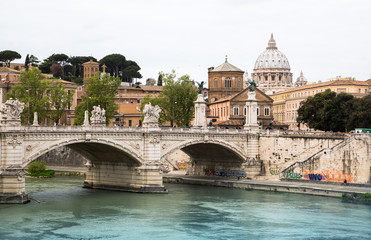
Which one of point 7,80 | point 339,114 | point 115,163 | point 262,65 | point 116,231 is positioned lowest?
point 116,231

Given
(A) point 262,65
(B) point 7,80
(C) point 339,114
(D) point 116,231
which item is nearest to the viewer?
(D) point 116,231

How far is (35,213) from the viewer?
37.5 metres

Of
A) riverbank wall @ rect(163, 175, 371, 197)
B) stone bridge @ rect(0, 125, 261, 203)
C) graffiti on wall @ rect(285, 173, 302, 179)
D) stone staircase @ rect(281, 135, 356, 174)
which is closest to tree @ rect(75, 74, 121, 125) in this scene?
stone bridge @ rect(0, 125, 261, 203)

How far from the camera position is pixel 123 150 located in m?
45.4

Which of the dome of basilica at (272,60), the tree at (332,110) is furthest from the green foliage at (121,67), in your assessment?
the tree at (332,110)

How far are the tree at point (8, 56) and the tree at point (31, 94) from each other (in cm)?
4314

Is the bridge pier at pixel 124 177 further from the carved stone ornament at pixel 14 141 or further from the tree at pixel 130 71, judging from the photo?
the tree at pixel 130 71

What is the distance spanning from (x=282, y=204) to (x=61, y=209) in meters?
14.0

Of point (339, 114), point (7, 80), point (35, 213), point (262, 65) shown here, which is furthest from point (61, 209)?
point (262, 65)

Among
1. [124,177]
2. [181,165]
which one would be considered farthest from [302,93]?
[124,177]

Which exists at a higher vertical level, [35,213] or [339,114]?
[339,114]

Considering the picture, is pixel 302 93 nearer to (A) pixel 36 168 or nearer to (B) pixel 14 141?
(A) pixel 36 168

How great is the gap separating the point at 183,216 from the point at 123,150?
371 inches

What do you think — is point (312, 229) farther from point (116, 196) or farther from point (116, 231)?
point (116, 196)
